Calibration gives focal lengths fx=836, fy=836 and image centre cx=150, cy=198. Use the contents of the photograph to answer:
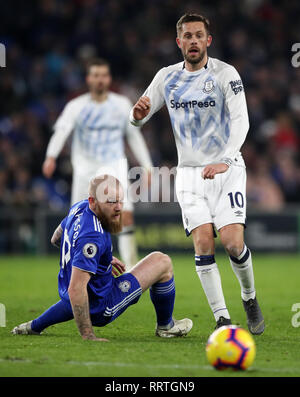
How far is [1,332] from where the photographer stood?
7.00 meters

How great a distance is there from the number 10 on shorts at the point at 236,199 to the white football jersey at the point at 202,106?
281 mm

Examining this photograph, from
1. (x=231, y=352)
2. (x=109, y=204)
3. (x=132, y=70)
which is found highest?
(x=132, y=70)

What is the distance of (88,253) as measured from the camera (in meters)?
6.04

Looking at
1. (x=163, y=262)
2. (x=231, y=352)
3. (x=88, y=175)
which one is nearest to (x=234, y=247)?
(x=163, y=262)

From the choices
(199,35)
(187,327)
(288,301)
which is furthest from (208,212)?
(288,301)

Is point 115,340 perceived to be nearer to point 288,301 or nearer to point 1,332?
point 1,332

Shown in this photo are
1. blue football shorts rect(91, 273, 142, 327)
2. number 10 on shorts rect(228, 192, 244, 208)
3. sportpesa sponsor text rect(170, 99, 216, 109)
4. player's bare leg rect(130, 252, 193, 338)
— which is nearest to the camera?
blue football shorts rect(91, 273, 142, 327)

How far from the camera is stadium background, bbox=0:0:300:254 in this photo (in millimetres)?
16547

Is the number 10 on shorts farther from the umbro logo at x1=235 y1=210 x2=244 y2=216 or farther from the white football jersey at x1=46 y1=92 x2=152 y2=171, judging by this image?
the white football jersey at x1=46 y1=92 x2=152 y2=171

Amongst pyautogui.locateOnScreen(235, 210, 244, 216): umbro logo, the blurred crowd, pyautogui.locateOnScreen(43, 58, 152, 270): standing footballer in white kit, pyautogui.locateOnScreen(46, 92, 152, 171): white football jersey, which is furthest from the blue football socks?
the blurred crowd

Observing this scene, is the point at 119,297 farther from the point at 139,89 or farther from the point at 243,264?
the point at 139,89

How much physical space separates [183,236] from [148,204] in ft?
3.18

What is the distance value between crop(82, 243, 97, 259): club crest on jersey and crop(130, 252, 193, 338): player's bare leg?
0.63 metres

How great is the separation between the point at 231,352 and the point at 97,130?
21.3ft
